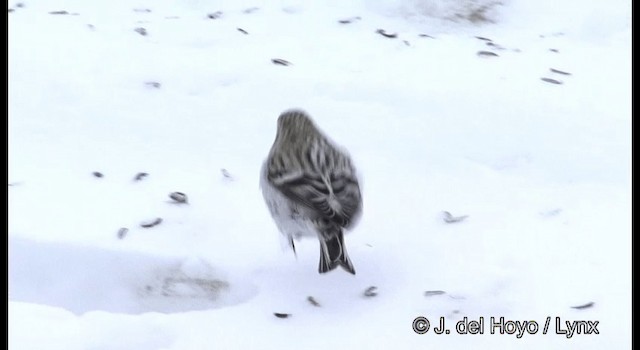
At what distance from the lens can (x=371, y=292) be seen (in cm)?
286

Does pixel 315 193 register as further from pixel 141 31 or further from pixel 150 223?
pixel 141 31

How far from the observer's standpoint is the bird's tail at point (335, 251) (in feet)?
Answer: 9.27

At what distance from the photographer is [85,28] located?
13.6ft

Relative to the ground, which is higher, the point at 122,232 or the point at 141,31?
the point at 141,31

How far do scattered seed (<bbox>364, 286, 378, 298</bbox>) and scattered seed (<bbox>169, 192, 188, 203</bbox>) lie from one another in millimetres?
684

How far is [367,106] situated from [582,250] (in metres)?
1.02

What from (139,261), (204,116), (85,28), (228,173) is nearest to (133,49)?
(85,28)

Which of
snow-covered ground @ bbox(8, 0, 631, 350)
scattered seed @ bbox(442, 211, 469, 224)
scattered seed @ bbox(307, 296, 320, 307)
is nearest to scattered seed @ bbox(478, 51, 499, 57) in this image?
snow-covered ground @ bbox(8, 0, 631, 350)

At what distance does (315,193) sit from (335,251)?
0.61 feet

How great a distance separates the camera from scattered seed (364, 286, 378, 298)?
2848 mm

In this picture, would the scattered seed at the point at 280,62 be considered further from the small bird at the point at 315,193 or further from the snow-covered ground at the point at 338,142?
the small bird at the point at 315,193

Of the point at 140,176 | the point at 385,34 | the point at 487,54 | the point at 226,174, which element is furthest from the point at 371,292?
the point at 385,34

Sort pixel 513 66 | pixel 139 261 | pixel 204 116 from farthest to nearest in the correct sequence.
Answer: pixel 513 66
pixel 204 116
pixel 139 261

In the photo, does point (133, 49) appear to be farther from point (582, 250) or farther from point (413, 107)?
point (582, 250)
